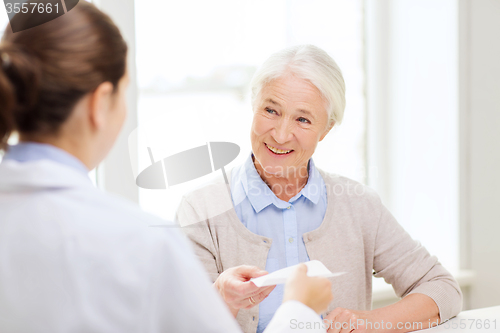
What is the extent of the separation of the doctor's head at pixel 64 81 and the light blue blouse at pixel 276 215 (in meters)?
0.84

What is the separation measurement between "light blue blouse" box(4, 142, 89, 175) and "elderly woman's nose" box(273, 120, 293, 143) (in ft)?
2.89

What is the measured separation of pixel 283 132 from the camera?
145cm

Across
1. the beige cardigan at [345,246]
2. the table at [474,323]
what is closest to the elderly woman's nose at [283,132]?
the beige cardigan at [345,246]

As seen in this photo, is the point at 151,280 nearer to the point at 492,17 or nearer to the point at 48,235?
the point at 48,235

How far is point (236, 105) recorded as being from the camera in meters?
2.26

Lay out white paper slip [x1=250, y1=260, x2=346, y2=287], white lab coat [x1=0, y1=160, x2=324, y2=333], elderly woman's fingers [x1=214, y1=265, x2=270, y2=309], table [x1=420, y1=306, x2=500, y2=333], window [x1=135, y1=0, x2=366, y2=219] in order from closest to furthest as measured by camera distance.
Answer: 1. white lab coat [x1=0, y1=160, x2=324, y2=333]
2. white paper slip [x1=250, y1=260, x2=346, y2=287]
3. elderly woman's fingers [x1=214, y1=265, x2=270, y2=309]
4. table [x1=420, y1=306, x2=500, y2=333]
5. window [x1=135, y1=0, x2=366, y2=219]

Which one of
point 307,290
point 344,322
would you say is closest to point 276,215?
point 344,322

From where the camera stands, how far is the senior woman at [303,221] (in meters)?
1.40

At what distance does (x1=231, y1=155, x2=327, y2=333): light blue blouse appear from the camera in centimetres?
143

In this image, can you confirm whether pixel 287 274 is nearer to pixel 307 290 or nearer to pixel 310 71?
pixel 307 290

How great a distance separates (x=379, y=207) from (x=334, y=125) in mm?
334

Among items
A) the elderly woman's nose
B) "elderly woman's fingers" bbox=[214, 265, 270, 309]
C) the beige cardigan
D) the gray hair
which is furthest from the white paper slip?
the gray hair

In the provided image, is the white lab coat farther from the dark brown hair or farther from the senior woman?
the senior woman

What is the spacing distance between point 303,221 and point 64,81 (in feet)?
3.41
